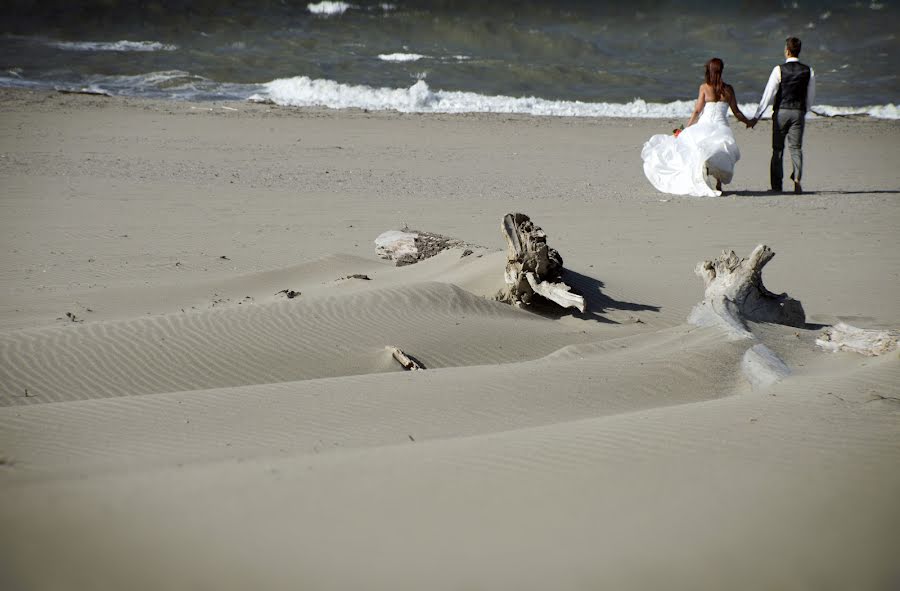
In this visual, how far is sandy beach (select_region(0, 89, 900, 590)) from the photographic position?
232 cm

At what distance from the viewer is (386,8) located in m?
33.5

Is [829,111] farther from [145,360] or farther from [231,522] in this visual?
[231,522]

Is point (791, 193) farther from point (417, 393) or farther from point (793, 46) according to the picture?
point (417, 393)

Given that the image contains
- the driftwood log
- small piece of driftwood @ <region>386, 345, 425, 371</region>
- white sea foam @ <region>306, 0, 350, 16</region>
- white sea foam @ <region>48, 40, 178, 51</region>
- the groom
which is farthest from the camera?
white sea foam @ <region>306, 0, 350, 16</region>

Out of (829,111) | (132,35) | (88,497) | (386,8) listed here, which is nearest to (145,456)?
(88,497)

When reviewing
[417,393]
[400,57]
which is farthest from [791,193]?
[400,57]

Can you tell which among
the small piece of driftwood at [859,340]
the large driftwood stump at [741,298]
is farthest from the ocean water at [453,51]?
the small piece of driftwood at [859,340]

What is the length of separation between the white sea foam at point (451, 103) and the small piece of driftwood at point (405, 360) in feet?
50.0

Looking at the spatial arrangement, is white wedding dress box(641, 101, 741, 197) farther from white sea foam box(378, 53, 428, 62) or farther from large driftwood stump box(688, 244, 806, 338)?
white sea foam box(378, 53, 428, 62)

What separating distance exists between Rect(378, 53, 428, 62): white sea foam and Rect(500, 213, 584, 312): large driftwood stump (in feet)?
68.1

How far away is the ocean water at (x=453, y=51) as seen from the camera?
21297 mm

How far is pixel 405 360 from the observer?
5.20 metres

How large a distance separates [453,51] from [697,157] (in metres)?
18.5

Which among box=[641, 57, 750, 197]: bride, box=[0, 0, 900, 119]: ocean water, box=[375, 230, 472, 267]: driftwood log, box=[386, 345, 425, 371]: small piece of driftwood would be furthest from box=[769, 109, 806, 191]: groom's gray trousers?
box=[0, 0, 900, 119]: ocean water
